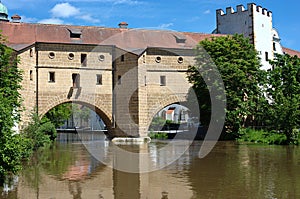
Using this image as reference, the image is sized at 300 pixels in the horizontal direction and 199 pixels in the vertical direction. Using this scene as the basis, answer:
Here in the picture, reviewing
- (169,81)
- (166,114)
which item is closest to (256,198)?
(169,81)

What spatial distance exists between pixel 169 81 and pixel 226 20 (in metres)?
13.5

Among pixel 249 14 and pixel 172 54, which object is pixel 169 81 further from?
pixel 249 14

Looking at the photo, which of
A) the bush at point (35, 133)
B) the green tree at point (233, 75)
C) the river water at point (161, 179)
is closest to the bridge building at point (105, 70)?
the green tree at point (233, 75)

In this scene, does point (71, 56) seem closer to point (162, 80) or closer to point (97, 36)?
point (97, 36)

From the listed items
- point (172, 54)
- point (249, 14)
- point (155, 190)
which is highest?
point (249, 14)

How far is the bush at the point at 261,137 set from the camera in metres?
30.9

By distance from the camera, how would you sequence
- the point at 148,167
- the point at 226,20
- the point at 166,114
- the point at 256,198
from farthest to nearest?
the point at 166,114
the point at 226,20
the point at 148,167
the point at 256,198

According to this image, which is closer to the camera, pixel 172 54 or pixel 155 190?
pixel 155 190

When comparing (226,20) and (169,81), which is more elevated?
(226,20)

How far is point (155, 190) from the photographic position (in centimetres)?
1270

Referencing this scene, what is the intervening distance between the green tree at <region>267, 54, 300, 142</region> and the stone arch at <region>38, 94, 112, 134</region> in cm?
1460

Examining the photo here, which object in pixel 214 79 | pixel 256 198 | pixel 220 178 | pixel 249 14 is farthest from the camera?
pixel 249 14

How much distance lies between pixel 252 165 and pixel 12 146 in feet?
34.3

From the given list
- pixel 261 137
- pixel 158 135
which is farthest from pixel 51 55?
pixel 261 137
